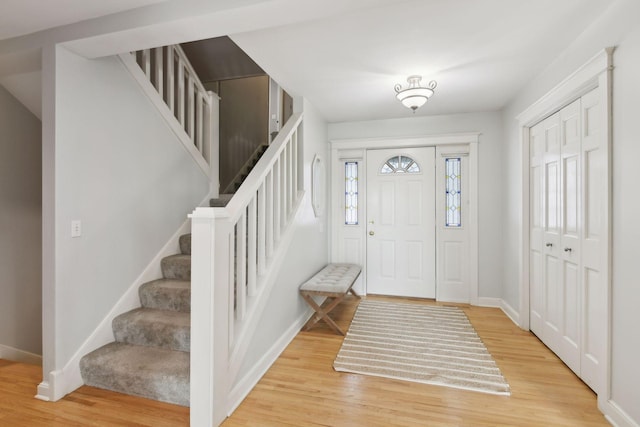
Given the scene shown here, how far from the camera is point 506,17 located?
6.26ft

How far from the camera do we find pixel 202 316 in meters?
1.64

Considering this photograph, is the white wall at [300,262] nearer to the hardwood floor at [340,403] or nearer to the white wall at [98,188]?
the hardwood floor at [340,403]

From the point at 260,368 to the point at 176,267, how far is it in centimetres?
115

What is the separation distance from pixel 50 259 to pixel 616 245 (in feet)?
11.3

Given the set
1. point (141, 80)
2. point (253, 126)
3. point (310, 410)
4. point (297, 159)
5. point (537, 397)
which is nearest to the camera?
point (310, 410)

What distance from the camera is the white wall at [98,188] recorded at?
77.6 inches

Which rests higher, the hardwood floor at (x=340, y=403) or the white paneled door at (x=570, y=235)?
the white paneled door at (x=570, y=235)

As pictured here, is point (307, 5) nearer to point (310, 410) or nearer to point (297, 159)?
point (297, 159)

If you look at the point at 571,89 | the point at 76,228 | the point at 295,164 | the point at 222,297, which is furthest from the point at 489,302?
the point at 76,228

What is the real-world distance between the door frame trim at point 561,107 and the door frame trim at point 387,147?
74cm

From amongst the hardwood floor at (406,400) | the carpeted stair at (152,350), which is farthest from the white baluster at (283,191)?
the hardwood floor at (406,400)

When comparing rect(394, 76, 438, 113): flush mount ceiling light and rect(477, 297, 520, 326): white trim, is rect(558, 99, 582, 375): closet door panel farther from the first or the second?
rect(394, 76, 438, 113): flush mount ceiling light

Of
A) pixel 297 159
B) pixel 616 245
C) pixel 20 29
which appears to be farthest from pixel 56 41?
pixel 616 245

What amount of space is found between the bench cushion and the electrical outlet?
1.87 meters
